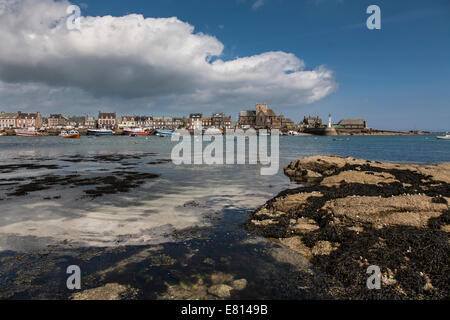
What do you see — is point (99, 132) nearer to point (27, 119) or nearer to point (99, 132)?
point (99, 132)

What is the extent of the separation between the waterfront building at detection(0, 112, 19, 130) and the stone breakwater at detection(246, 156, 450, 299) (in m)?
228

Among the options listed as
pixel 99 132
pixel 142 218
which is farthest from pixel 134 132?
pixel 142 218

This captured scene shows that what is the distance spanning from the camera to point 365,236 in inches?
270

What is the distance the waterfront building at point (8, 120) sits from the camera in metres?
176

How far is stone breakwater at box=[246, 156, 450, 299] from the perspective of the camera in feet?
16.7

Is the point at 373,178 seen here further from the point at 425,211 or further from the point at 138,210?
the point at 138,210

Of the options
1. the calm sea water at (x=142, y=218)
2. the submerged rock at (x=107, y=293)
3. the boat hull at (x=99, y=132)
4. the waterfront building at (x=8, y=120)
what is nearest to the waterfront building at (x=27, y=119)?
the waterfront building at (x=8, y=120)

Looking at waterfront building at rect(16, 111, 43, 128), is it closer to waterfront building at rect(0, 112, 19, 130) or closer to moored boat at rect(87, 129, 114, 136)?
waterfront building at rect(0, 112, 19, 130)

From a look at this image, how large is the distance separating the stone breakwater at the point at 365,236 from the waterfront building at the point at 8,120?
228 metres

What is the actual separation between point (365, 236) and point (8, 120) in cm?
23597

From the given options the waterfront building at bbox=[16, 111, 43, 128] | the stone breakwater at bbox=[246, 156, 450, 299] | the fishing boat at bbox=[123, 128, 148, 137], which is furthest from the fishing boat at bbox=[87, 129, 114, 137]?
the stone breakwater at bbox=[246, 156, 450, 299]

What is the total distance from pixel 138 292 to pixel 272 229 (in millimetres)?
4630

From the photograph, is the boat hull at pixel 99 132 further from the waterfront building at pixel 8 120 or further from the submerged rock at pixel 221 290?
the submerged rock at pixel 221 290
